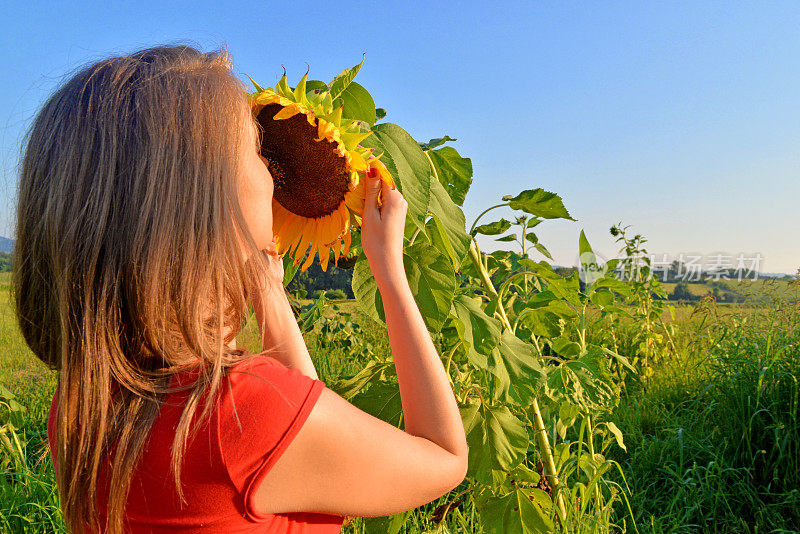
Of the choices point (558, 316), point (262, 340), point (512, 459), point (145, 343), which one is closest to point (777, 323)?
point (558, 316)

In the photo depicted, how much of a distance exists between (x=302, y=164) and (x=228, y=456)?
1.45ft

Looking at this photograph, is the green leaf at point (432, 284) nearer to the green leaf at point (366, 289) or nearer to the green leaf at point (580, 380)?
the green leaf at point (366, 289)

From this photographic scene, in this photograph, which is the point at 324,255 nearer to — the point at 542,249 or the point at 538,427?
the point at 538,427

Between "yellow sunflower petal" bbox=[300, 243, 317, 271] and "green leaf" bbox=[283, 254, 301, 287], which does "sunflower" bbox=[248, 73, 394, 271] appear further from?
"green leaf" bbox=[283, 254, 301, 287]

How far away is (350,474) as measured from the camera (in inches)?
27.7

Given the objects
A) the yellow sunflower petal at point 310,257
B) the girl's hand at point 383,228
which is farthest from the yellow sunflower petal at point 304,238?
the girl's hand at point 383,228

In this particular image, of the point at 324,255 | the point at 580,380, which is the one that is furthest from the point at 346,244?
the point at 580,380

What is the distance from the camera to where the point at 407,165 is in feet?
3.01

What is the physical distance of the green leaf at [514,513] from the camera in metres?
1.31

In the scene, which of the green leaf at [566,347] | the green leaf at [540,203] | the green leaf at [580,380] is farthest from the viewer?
the green leaf at [566,347]

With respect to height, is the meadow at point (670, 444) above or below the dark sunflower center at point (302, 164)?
below

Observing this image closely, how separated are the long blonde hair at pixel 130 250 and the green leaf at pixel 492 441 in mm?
657

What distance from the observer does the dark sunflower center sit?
862 mm

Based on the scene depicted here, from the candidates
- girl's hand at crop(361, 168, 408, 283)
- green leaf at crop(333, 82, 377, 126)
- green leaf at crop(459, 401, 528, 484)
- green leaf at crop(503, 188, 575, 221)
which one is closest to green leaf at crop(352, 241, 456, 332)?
girl's hand at crop(361, 168, 408, 283)
